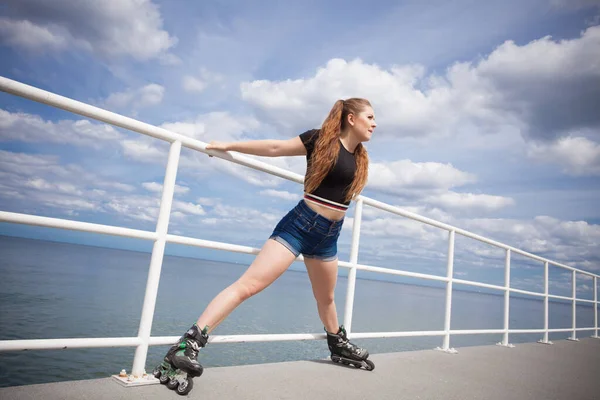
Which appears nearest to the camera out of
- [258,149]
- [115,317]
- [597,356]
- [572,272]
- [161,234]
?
[161,234]

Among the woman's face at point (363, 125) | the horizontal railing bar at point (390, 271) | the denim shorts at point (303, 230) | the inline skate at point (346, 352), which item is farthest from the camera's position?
the horizontal railing bar at point (390, 271)

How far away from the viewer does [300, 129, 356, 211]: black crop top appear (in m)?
1.90

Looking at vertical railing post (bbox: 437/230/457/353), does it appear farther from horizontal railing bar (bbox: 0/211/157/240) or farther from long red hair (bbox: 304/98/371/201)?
horizontal railing bar (bbox: 0/211/157/240)

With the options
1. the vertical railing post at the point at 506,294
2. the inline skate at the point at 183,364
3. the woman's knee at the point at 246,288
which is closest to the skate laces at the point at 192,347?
the inline skate at the point at 183,364

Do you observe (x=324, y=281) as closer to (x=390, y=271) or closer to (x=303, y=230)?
(x=303, y=230)

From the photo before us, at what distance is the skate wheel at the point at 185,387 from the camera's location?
145cm

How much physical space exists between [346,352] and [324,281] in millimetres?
523

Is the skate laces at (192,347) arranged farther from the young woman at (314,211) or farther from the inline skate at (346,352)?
the inline skate at (346,352)

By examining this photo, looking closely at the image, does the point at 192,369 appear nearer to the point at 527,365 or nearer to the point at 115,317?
the point at 527,365

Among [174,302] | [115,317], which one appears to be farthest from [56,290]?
[115,317]

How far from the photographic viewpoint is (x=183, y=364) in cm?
146

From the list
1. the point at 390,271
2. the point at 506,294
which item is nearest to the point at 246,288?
the point at 390,271

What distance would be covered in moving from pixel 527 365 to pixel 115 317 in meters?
12.6

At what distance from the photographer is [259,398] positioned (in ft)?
5.01
